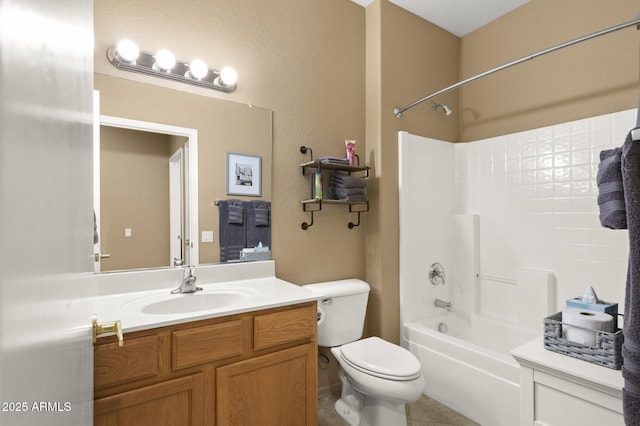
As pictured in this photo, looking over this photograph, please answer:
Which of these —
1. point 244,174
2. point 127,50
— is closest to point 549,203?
point 244,174

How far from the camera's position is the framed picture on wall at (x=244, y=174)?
73.0 inches

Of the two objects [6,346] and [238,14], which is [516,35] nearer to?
[238,14]

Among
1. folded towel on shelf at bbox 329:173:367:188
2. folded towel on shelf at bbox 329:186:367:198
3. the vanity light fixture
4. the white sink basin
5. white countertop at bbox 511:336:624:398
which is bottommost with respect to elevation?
white countertop at bbox 511:336:624:398

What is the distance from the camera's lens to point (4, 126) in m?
0.13

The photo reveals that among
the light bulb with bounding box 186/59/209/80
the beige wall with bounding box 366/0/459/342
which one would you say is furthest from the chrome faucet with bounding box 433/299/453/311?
the light bulb with bounding box 186/59/209/80

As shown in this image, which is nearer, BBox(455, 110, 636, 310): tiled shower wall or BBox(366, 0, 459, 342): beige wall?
BBox(455, 110, 636, 310): tiled shower wall

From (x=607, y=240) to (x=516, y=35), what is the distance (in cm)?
164

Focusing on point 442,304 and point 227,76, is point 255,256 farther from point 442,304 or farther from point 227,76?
point 442,304

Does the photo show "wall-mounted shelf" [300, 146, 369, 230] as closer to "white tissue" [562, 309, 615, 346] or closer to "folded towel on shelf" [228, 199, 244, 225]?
"folded towel on shelf" [228, 199, 244, 225]

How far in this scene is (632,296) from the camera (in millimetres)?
849

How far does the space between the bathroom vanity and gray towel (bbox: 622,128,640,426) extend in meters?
1.10

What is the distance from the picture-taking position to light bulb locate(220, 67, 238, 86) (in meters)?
1.80

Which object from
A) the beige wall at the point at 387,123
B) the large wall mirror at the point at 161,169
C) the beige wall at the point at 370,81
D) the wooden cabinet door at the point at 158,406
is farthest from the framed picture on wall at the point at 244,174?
the wooden cabinet door at the point at 158,406

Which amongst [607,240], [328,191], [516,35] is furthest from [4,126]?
[516,35]
